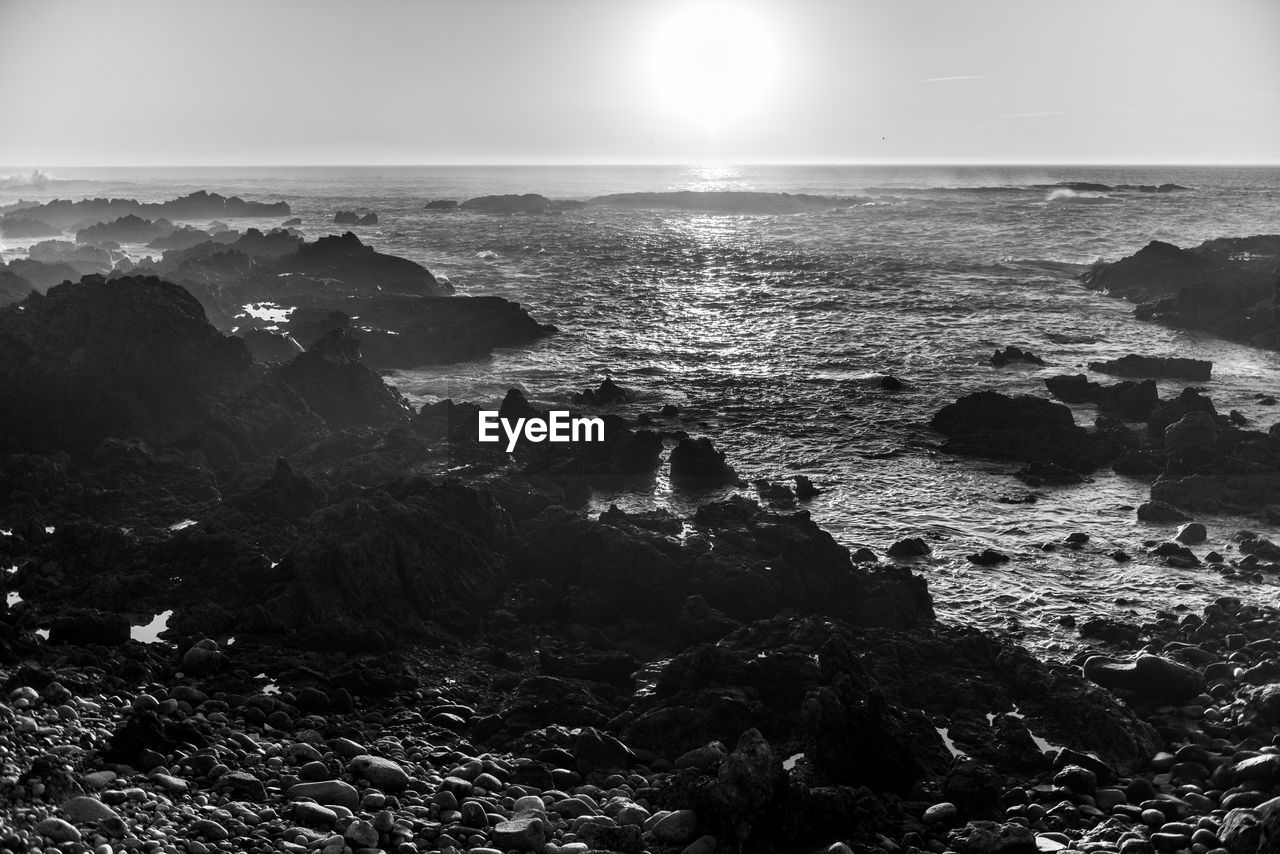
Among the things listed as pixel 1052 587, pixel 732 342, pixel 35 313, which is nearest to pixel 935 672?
pixel 1052 587

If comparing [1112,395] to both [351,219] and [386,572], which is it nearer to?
[386,572]

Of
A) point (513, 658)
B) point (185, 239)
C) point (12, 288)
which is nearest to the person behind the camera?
point (513, 658)

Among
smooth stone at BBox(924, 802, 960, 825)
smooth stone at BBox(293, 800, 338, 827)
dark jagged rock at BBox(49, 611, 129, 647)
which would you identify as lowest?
smooth stone at BBox(924, 802, 960, 825)

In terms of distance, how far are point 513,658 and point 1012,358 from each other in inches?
909

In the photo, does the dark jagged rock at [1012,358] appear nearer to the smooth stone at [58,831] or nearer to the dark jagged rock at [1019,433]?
the dark jagged rock at [1019,433]

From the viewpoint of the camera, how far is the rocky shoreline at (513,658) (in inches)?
329

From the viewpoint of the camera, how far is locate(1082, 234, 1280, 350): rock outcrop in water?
3431 cm

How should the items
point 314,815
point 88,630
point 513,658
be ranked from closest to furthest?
point 314,815 → point 88,630 → point 513,658

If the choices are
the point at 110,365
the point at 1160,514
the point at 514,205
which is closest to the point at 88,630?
the point at 110,365

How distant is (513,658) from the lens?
1195 cm

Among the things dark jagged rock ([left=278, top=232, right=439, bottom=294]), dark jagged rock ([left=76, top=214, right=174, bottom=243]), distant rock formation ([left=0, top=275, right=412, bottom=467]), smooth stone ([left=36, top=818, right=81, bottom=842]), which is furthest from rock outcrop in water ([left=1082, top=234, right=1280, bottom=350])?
dark jagged rock ([left=76, top=214, right=174, bottom=243])

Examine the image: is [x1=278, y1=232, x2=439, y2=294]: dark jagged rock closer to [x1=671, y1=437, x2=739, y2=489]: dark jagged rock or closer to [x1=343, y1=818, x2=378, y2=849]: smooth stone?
[x1=671, y1=437, x2=739, y2=489]: dark jagged rock

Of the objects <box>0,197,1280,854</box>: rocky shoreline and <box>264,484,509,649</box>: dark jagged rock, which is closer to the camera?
<box>0,197,1280,854</box>: rocky shoreline
